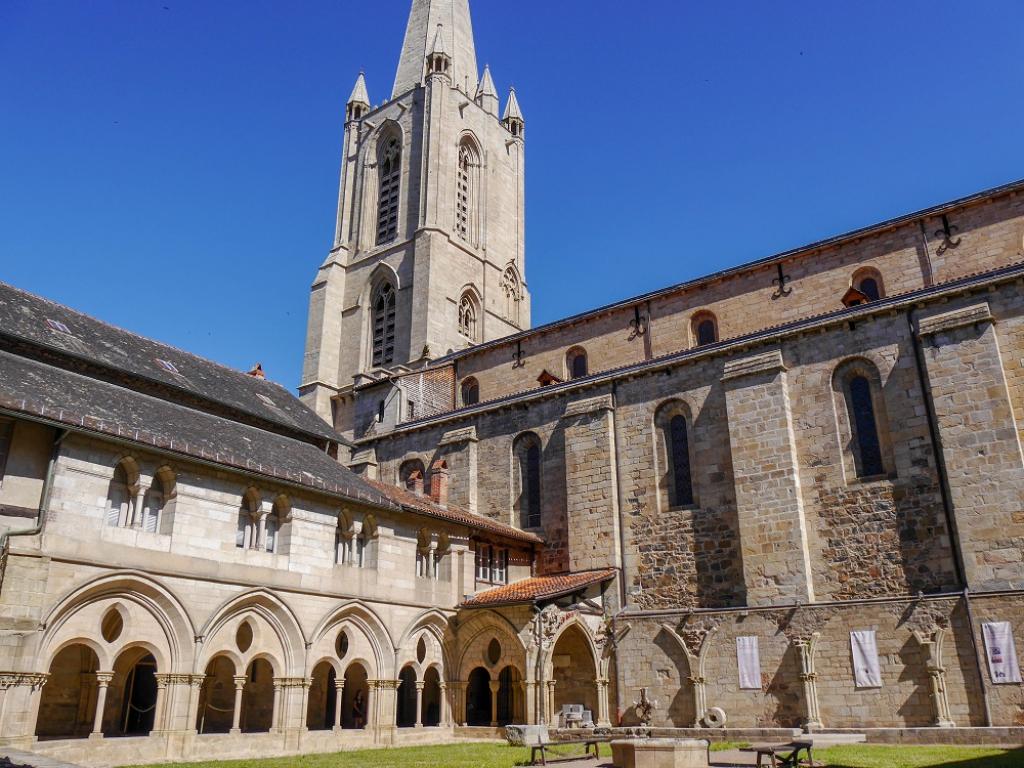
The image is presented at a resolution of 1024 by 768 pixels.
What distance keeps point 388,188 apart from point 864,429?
3792cm

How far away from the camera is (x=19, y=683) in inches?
595

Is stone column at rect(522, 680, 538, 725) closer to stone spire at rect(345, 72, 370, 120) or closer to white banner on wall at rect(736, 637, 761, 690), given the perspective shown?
white banner on wall at rect(736, 637, 761, 690)

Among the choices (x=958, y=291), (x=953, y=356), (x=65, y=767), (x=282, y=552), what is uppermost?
(x=958, y=291)

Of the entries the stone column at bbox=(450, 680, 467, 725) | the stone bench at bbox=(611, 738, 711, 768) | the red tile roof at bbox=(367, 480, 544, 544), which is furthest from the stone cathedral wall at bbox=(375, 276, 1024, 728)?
the stone bench at bbox=(611, 738, 711, 768)

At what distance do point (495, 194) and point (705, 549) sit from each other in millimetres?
35644

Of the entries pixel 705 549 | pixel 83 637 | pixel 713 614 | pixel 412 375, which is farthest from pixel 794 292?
pixel 83 637

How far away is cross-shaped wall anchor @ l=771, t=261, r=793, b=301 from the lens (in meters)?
30.7

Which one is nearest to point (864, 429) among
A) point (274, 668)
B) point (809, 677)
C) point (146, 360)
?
point (809, 677)

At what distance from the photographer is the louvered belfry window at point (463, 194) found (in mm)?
51875

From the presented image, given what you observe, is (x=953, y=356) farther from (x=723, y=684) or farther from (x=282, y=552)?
(x=282, y=552)

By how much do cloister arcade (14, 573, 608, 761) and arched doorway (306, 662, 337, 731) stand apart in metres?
0.04

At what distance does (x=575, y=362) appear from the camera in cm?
3575

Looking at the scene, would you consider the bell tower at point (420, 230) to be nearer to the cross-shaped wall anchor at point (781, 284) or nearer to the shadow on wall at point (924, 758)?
the cross-shaped wall anchor at point (781, 284)

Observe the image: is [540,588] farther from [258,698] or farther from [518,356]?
[518,356]
